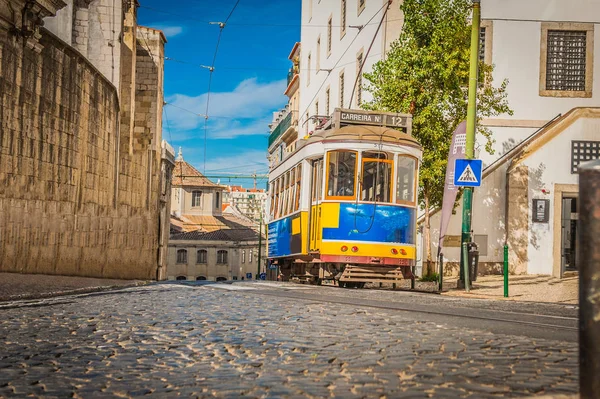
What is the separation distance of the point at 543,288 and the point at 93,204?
11344 millimetres

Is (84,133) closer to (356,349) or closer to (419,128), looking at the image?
(419,128)

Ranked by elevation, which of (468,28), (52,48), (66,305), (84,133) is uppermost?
(468,28)

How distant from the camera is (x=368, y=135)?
17578 millimetres

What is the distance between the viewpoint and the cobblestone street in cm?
427

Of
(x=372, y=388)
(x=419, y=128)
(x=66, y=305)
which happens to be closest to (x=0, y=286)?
(x=66, y=305)

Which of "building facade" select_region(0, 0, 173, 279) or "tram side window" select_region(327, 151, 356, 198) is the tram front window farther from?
"building facade" select_region(0, 0, 173, 279)

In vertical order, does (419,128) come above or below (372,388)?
above

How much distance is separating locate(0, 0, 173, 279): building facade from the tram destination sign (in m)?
6.65

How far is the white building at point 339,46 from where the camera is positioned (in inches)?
1203

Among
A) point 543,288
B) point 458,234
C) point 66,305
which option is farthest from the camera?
point 458,234

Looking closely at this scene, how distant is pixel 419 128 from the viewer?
23.1m

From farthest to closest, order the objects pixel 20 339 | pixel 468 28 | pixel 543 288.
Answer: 1. pixel 468 28
2. pixel 543 288
3. pixel 20 339

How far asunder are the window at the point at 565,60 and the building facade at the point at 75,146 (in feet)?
48.4

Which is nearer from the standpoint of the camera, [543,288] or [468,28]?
[543,288]
